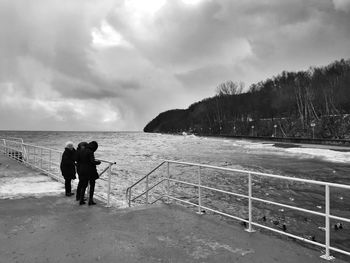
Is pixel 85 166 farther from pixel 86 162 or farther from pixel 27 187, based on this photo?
pixel 27 187

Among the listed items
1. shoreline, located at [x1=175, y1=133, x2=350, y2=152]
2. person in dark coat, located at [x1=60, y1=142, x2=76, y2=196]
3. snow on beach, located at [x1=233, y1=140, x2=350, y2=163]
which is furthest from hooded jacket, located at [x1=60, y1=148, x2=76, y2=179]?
shoreline, located at [x1=175, y1=133, x2=350, y2=152]

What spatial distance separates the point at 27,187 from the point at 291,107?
8902 centimetres

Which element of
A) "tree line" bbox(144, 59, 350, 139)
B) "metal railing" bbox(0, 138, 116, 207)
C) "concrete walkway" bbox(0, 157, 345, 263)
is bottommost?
"concrete walkway" bbox(0, 157, 345, 263)

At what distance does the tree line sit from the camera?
72.0 metres

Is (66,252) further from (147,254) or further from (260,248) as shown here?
(260,248)

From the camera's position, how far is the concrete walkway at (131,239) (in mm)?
5148

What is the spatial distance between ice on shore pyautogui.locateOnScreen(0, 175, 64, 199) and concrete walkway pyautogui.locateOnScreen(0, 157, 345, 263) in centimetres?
191

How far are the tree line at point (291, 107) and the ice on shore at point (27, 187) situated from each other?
58.5 m

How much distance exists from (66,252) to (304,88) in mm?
84076

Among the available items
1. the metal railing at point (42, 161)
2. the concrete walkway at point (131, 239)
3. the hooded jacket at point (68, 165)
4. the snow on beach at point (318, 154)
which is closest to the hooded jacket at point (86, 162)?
the metal railing at point (42, 161)

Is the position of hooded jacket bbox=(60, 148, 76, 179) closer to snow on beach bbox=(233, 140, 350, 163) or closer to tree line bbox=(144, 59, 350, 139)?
snow on beach bbox=(233, 140, 350, 163)

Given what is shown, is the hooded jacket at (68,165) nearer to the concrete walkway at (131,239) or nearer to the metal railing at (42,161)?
the metal railing at (42,161)

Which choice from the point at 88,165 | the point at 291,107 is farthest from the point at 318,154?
the point at 291,107

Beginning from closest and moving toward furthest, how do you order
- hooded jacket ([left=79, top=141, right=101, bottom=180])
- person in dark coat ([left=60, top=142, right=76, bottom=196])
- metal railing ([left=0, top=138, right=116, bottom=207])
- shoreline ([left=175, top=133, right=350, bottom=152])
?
hooded jacket ([left=79, top=141, right=101, bottom=180]) → metal railing ([left=0, top=138, right=116, bottom=207]) → person in dark coat ([left=60, top=142, right=76, bottom=196]) → shoreline ([left=175, top=133, right=350, bottom=152])
